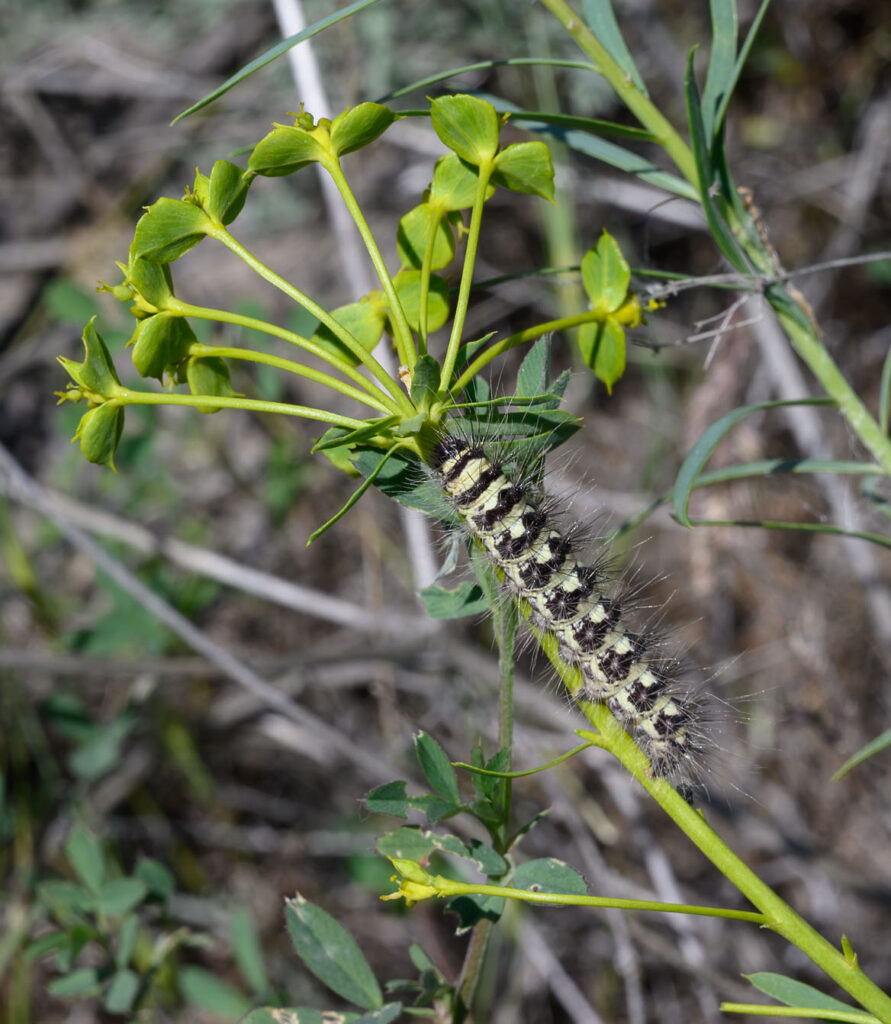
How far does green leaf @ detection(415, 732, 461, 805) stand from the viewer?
155 centimetres

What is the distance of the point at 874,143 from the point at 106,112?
16.2 feet

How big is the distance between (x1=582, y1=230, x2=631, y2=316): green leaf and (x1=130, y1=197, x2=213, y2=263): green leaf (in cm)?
66

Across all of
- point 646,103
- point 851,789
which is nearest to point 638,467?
point 851,789

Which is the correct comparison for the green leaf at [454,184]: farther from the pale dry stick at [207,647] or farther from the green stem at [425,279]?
the pale dry stick at [207,647]

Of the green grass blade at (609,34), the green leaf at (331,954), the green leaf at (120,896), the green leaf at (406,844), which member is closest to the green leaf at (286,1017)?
the green leaf at (331,954)

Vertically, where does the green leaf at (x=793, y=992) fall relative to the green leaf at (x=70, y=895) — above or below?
above

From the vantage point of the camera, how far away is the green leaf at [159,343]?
1.45 m

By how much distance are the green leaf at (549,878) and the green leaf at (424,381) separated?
0.76 metres

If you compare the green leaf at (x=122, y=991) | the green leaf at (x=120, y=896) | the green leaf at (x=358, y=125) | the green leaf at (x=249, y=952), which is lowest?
the green leaf at (x=249, y=952)

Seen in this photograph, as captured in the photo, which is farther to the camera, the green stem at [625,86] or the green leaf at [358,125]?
the green stem at [625,86]

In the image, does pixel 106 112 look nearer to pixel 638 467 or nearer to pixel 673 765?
pixel 638 467

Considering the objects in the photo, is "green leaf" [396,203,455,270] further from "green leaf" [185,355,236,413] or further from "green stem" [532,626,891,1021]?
"green stem" [532,626,891,1021]

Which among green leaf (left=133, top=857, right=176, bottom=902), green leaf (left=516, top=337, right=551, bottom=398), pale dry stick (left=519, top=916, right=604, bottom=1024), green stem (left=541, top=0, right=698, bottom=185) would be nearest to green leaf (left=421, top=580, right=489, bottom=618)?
green leaf (left=516, top=337, right=551, bottom=398)

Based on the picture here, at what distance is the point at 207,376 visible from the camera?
1575 millimetres
